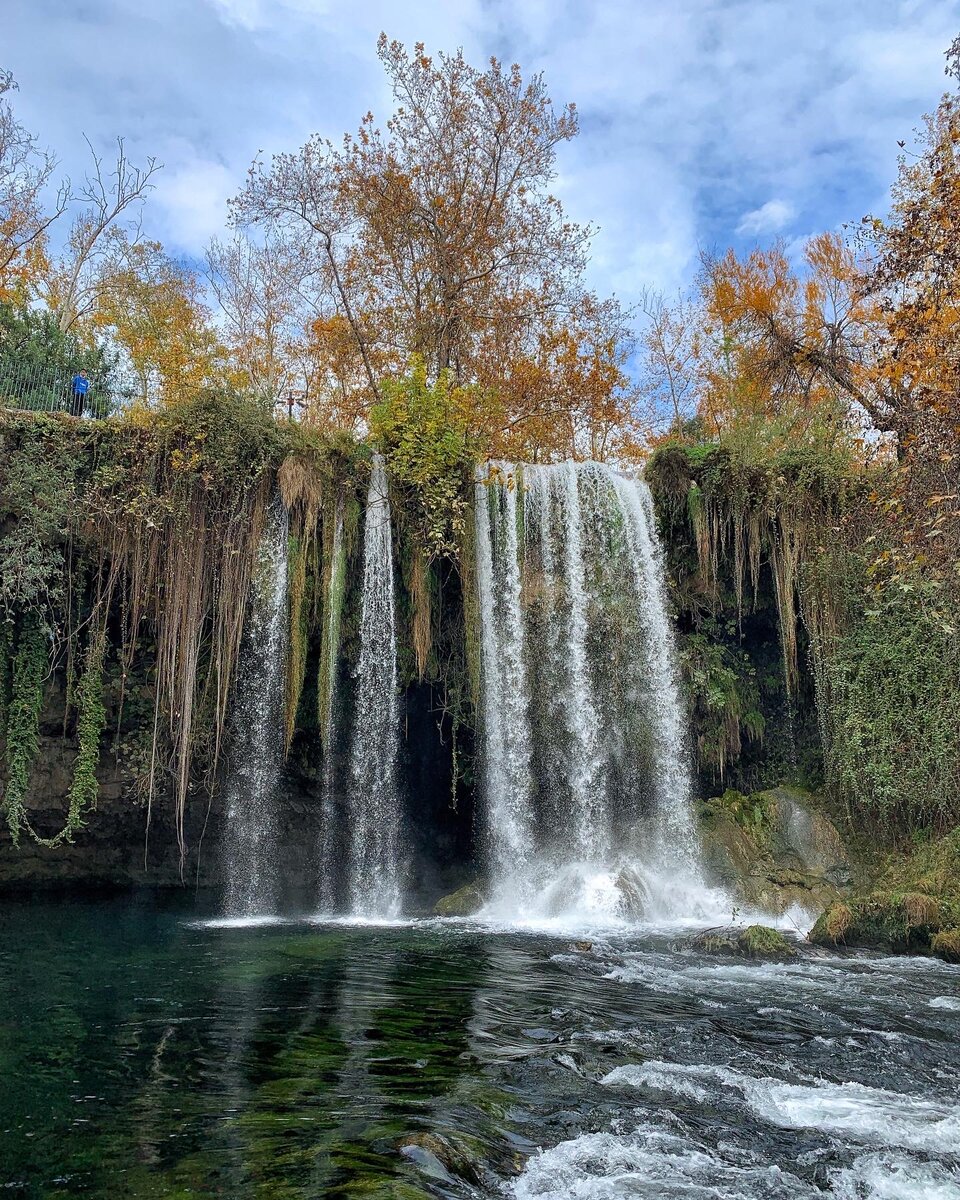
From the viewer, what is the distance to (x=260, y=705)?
13.3 metres

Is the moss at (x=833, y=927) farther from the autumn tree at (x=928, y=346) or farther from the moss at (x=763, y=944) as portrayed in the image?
the autumn tree at (x=928, y=346)

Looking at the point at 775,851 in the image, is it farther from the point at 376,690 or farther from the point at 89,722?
the point at 89,722

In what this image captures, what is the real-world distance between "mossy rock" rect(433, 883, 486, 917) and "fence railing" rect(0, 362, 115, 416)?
31.7ft

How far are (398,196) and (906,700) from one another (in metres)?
14.8

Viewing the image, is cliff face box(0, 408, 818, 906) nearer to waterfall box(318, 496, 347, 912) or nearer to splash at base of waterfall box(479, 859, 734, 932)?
waterfall box(318, 496, 347, 912)

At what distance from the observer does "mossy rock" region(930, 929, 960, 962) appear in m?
9.49

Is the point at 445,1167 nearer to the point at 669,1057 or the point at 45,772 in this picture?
the point at 669,1057

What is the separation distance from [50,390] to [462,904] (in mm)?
10910

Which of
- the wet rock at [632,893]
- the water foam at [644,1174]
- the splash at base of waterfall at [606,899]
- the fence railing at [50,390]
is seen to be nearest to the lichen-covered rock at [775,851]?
the splash at base of waterfall at [606,899]

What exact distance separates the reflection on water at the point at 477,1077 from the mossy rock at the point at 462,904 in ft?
12.1

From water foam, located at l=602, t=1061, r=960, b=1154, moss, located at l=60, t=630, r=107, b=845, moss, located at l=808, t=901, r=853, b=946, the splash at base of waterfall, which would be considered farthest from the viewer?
moss, located at l=60, t=630, r=107, b=845

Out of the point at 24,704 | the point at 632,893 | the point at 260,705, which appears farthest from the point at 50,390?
the point at 632,893

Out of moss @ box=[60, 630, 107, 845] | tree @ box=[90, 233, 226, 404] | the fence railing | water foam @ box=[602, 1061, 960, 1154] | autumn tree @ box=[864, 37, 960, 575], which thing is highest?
tree @ box=[90, 233, 226, 404]

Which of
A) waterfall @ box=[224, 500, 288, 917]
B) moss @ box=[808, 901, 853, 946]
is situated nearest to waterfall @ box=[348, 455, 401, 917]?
waterfall @ box=[224, 500, 288, 917]
